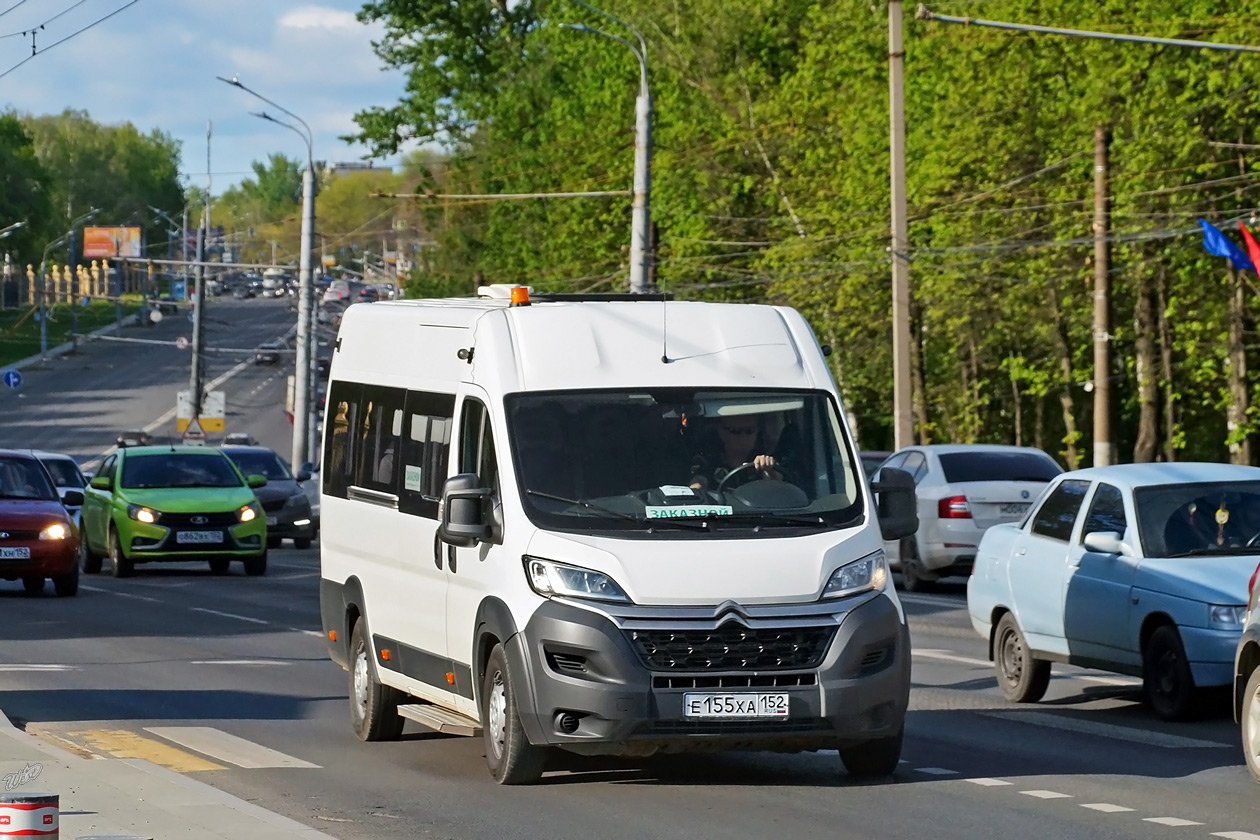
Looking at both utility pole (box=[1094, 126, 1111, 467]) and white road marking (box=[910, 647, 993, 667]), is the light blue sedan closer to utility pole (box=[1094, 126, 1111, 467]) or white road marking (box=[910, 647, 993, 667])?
white road marking (box=[910, 647, 993, 667])

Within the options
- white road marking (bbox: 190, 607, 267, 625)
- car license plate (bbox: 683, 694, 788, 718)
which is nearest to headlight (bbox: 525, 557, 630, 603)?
car license plate (bbox: 683, 694, 788, 718)

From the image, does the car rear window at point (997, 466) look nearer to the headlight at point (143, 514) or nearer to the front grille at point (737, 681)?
the headlight at point (143, 514)

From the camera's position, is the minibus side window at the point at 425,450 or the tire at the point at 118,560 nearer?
the minibus side window at the point at 425,450

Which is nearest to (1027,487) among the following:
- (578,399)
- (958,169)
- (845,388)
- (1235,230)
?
(578,399)

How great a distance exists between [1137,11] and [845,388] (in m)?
18.2

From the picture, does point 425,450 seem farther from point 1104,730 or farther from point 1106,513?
point 1106,513

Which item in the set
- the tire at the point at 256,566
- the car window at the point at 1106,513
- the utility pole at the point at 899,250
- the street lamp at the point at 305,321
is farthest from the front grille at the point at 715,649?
the street lamp at the point at 305,321

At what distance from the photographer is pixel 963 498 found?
26.5 metres

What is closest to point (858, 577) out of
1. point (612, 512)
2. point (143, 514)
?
point (612, 512)

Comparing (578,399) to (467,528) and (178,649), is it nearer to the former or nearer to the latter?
(467,528)

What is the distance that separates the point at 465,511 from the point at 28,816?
3886mm

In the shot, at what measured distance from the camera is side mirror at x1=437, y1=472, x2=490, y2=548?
35.0ft

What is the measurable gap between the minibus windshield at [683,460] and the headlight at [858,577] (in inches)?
9.3

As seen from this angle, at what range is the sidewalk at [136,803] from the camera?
880 centimetres
